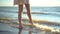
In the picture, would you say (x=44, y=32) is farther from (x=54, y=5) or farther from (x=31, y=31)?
(x=54, y=5)

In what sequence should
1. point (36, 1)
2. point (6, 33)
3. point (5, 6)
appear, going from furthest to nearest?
point (5, 6) < point (36, 1) < point (6, 33)

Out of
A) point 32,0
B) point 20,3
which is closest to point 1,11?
point 32,0

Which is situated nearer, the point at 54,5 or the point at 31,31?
the point at 31,31

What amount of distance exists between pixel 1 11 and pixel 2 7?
0.40 feet

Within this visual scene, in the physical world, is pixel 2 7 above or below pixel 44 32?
above

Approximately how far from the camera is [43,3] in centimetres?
362

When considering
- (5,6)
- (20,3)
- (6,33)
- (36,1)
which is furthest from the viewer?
(5,6)

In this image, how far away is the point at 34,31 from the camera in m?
2.20

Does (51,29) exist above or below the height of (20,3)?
below

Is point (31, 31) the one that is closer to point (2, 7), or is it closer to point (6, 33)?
point (6, 33)

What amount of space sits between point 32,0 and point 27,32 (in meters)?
1.57

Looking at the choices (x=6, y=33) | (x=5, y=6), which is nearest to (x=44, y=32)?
(x=6, y=33)

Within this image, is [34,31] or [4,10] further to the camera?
[4,10]

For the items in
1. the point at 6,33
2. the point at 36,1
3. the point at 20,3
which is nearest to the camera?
the point at 6,33
